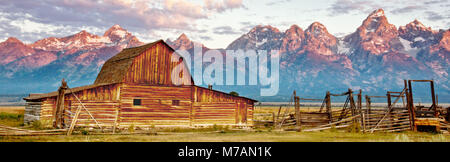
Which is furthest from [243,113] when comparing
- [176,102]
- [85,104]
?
[85,104]

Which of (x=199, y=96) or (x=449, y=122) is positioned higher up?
(x=199, y=96)

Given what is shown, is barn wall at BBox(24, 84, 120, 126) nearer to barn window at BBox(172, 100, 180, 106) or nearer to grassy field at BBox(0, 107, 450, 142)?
barn window at BBox(172, 100, 180, 106)

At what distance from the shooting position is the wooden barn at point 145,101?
79.6 feet

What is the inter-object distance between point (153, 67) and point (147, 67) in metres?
0.49

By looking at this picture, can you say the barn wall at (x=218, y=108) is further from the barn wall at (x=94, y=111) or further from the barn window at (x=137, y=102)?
the barn wall at (x=94, y=111)

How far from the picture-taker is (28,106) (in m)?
27.9

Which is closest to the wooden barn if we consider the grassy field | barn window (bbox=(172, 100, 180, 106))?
barn window (bbox=(172, 100, 180, 106))

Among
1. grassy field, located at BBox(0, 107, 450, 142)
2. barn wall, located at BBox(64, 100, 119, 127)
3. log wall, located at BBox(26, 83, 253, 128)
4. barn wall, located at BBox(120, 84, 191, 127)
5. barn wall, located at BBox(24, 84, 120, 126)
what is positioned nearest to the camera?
grassy field, located at BBox(0, 107, 450, 142)

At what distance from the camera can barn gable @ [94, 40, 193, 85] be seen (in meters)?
26.4
